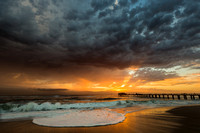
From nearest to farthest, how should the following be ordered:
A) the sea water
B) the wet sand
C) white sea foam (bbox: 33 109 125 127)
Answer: the wet sand, white sea foam (bbox: 33 109 125 127), the sea water

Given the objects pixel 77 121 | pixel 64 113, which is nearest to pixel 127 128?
pixel 77 121

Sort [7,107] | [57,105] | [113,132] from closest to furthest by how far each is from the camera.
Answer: [113,132] < [7,107] < [57,105]

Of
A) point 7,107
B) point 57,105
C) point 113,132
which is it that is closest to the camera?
point 113,132

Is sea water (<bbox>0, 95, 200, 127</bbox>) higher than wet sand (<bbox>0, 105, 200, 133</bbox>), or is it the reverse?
wet sand (<bbox>0, 105, 200, 133</bbox>)

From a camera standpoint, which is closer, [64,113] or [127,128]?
[127,128]

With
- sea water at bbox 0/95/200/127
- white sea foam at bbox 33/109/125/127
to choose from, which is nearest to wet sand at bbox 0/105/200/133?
white sea foam at bbox 33/109/125/127

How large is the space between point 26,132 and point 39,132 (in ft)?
2.16

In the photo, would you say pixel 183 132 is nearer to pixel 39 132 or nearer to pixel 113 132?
pixel 113 132

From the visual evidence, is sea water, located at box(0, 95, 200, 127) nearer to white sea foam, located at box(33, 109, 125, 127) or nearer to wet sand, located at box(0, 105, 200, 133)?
white sea foam, located at box(33, 109, 125, 127)

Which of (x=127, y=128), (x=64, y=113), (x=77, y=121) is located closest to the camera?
(x=127, y=128)

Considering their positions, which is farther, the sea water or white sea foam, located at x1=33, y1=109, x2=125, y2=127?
the sea water

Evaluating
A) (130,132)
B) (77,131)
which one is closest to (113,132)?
(130,132)

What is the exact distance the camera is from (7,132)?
5.41m

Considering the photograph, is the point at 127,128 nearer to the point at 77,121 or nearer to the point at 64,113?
the point at 77,121
